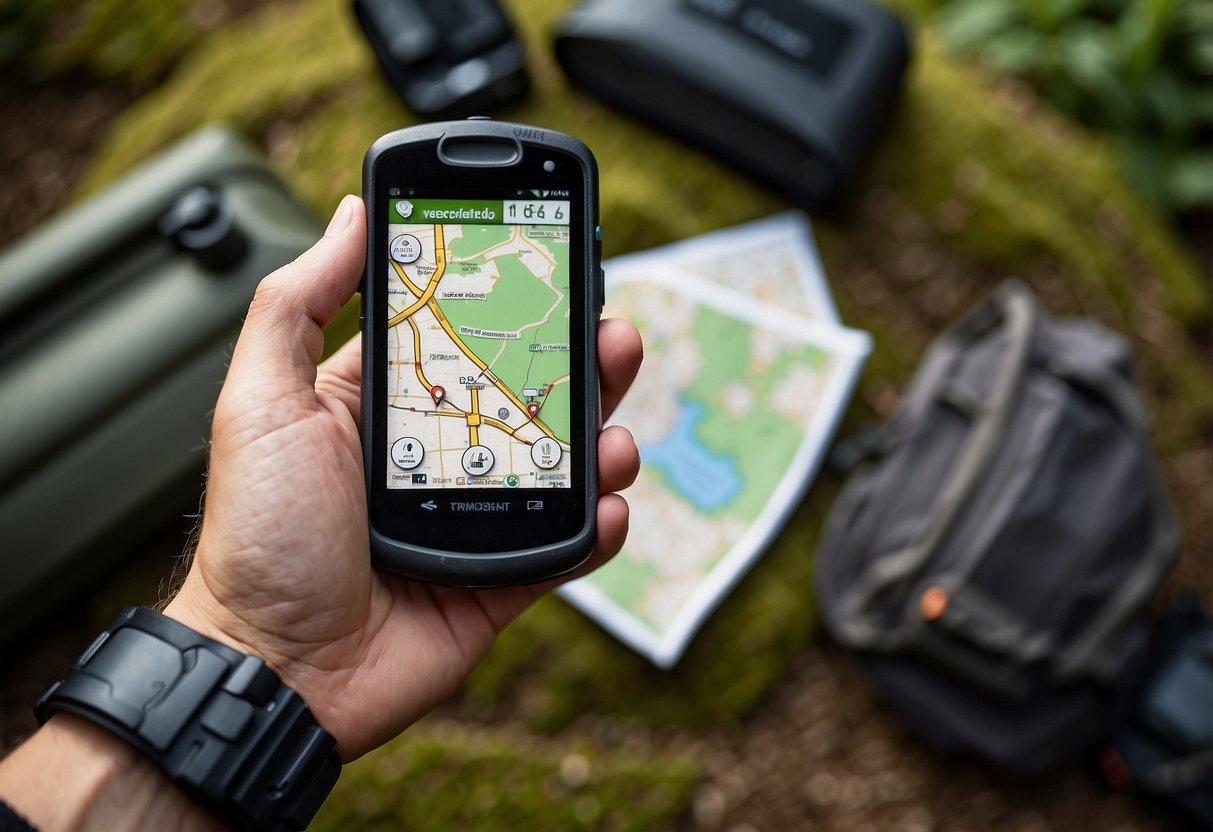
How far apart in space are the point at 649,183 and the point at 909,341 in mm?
686

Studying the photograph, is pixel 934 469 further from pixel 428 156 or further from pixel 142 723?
pixel 142 723

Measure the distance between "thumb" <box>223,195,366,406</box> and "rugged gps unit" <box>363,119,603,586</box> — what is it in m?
0.05

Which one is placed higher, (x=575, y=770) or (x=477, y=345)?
(x=477, y=345)

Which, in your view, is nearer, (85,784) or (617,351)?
(85,784)

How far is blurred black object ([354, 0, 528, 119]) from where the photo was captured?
1.96 m

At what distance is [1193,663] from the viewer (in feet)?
5.98

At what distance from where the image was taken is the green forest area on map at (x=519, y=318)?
1.26 metres

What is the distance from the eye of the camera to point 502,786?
177 cm

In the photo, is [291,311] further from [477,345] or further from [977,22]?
[977,22]

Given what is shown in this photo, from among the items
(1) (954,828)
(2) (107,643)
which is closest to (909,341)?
(1) (954,828)

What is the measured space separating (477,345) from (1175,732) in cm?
153

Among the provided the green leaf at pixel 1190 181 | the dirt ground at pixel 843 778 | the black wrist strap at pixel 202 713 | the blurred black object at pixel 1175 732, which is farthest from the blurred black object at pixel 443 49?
the blurred black object at pixel 1175 732

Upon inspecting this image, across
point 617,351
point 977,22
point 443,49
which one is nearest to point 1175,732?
point 617,351

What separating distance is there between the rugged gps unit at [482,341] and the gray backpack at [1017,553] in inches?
30.7
